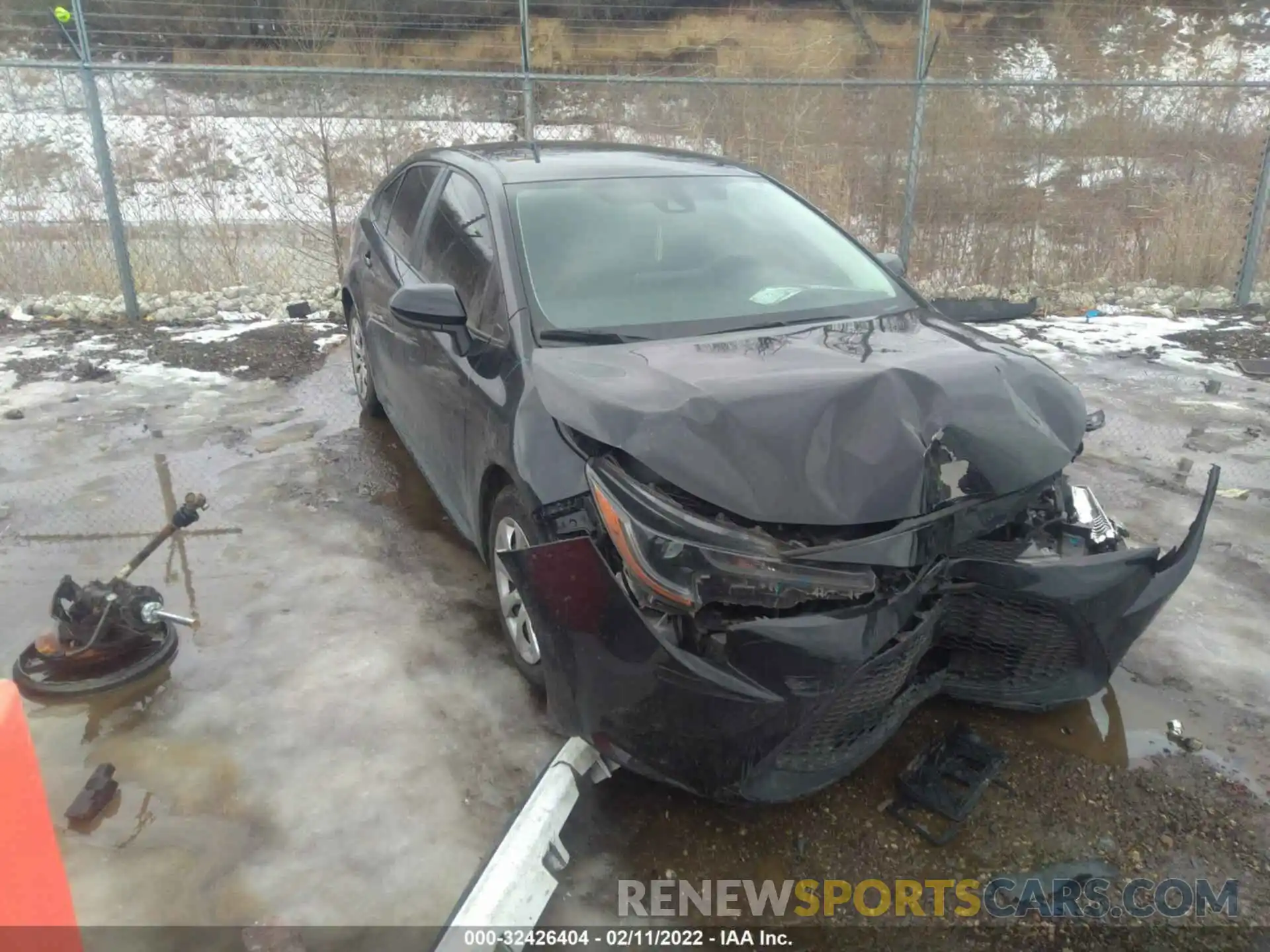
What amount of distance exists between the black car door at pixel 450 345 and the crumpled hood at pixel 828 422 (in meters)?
0.66

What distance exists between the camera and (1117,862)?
7.88 ft

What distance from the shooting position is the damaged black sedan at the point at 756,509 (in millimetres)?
2113

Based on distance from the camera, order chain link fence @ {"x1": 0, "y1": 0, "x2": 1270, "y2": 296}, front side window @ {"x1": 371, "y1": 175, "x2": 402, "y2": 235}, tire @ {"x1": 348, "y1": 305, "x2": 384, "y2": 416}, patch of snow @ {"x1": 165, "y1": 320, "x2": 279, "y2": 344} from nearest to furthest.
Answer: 1. front side window @ {"x1": 371, "y1": 175, "x2": 402, "y2": 235}
2. tire @ {"x1": 348, "y1": 305, "x2": 384, "y2": 416}
3. patch of snow @ {"x1": 165, "y1": 320, "x2": 279, "y2": 344}
4. chain link fence @ {"x1": 0, "y1": 0, "x2": 1270, "y2": 296}

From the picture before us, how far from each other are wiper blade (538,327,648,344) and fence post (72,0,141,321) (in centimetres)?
652

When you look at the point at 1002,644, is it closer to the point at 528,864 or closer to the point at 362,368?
the point at 528,864

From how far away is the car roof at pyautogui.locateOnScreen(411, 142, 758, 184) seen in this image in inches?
144

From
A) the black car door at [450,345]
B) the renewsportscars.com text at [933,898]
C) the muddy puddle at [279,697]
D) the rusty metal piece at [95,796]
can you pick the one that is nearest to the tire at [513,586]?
the muddy puddle at [279,697]

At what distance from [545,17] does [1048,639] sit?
41.7 feet

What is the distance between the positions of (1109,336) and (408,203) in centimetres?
640

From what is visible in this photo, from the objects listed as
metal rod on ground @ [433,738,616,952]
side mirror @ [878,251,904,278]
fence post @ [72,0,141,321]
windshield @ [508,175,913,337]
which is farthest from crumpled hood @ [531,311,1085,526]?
fence post @ [72,0,141,321]

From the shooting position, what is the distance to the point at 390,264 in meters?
4.49

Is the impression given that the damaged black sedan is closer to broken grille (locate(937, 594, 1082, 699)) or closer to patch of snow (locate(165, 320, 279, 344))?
broken grille (locate(937, 594, 1082, 699))

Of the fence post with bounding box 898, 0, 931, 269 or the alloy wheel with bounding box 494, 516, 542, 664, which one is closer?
the alloy wheel with bounding box 494, 516, 542, 664

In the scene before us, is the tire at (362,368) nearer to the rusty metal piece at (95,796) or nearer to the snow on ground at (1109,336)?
the rusty metal piece at (95,796)
